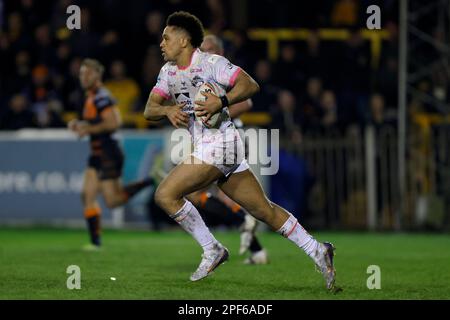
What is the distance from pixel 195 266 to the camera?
12.6 metres

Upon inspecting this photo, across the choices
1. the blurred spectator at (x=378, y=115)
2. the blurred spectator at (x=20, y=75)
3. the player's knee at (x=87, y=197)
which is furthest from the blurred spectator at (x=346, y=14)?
the player's knee at (x=87, y=197)

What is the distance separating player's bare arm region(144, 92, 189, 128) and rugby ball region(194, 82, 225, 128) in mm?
134

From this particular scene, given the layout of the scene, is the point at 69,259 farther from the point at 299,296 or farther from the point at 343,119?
the point at 343,119

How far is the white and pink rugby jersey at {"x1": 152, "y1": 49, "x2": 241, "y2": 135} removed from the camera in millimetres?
9938

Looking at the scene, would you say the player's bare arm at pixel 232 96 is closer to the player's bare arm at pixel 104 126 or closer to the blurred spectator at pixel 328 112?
the player's bare arm at pixel 104 126

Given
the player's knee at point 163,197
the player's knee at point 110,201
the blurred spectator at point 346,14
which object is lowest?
the player's knee at point 110,201

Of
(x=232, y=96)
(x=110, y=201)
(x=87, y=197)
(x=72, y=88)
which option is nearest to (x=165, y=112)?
(x=232, y=96)

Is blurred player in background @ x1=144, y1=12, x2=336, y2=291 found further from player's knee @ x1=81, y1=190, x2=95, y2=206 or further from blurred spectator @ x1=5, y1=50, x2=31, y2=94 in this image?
blurred spectator @ x1=5, y1=50, x2=31, y2=94

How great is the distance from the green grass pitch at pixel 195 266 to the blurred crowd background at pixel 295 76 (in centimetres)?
166

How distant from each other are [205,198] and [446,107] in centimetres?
720

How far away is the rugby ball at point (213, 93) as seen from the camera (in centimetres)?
984

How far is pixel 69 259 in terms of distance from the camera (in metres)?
13.4

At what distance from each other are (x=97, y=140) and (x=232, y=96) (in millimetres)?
5917
